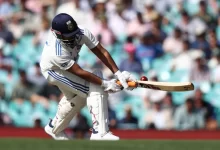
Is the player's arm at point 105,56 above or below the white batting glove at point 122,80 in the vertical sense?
above

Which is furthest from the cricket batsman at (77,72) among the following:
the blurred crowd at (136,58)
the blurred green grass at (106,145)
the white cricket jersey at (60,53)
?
the blurred crowd at (136,58)

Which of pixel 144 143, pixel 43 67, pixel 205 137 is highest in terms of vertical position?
pixel 43 67

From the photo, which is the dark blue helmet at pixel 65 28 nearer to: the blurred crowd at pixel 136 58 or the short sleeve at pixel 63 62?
the short sleeve at pixel 63 62

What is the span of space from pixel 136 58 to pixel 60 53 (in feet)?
14.6

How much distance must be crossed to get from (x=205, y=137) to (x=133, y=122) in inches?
55.5

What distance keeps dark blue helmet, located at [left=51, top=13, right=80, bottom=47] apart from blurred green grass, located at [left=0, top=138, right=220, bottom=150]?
177cm

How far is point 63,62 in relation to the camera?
29.7 ft

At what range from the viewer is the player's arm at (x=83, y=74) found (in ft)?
29.9

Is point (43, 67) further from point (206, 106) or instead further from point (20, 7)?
point (20, 7)

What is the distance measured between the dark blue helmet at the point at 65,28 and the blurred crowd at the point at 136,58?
3911mm

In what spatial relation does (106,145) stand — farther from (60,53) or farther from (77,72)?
(60,53)

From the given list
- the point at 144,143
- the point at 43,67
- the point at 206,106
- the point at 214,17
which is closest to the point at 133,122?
the point at 206,106

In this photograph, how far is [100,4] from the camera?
14242 millimetres

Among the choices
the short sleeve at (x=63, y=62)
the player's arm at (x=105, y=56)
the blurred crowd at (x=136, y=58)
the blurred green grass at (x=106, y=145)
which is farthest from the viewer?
the blurred crowd at (x=136, y=58)
